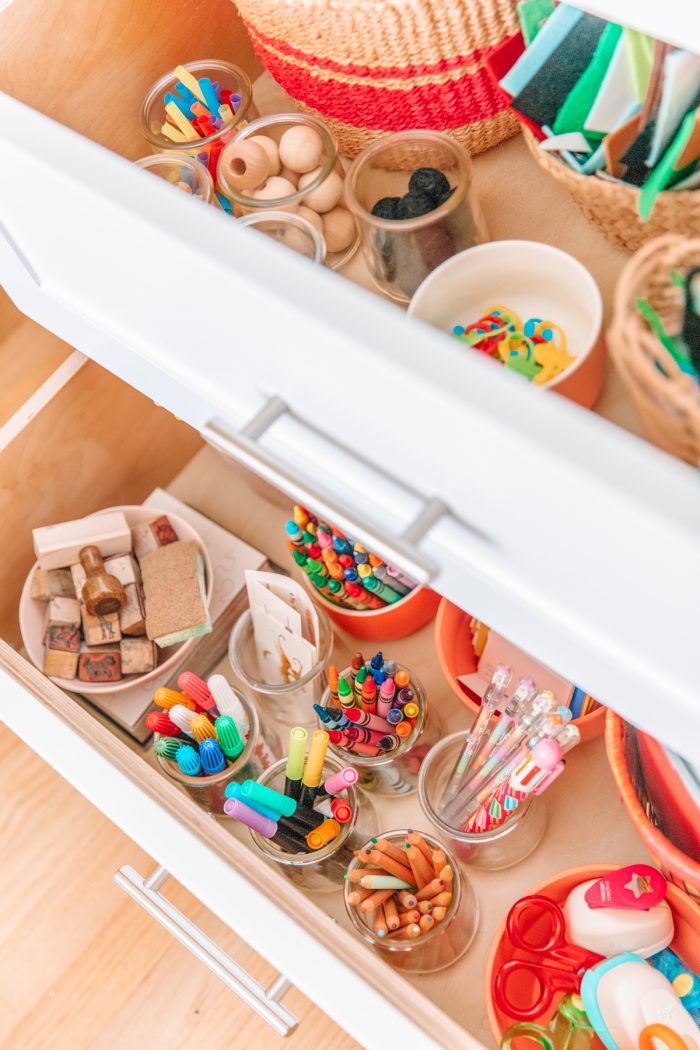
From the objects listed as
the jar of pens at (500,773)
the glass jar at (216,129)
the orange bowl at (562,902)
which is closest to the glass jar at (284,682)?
the jar of pens at (500,773)

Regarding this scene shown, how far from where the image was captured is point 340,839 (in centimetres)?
74

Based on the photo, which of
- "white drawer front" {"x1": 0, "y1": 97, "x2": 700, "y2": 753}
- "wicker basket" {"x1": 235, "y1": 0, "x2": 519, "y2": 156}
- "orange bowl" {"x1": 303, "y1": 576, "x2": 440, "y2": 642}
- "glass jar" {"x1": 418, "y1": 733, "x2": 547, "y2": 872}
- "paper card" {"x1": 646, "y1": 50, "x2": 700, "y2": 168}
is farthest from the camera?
"orange bowl" {"x1": 303, "y1": 576, "x2": 440, "y2": 642}

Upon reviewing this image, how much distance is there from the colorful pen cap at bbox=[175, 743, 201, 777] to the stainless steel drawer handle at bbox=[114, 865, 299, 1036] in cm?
7

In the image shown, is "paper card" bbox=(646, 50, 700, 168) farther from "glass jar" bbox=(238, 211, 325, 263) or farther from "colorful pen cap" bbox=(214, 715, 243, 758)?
"colorful pen cap" bbox=(214, 715, 243, 758)

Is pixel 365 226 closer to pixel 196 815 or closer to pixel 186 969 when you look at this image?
pixel 196 815

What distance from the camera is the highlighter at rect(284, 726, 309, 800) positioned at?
0.72 metres

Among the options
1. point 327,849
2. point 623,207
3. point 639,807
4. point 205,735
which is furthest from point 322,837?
point 623,207

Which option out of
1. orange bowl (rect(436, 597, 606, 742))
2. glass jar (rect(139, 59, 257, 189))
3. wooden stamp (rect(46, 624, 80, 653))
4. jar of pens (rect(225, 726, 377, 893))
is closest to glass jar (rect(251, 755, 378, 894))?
jar of pens (rect(225, 726, 377, 893))

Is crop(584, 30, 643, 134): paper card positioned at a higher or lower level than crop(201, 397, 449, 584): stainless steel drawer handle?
higher

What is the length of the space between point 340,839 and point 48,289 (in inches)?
16.5

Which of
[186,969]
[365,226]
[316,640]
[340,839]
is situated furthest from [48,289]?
[186,969]

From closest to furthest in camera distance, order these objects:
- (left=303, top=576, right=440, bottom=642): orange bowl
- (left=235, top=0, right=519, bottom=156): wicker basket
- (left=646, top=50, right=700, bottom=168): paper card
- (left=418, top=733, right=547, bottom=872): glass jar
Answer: (left=646, top=50, right=700, bottom=168): paper card < (left=235, top=0, right=519, bottom=156): wicker basket < (left=418, top=733, right=547, bottom=872): glass jar < (left=303, top=576, right=440, bottom=642): orange bowl

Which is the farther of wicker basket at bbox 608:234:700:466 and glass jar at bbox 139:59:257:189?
glass jar at bbox 139:59:257:189

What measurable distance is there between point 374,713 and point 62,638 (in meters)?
0.28
